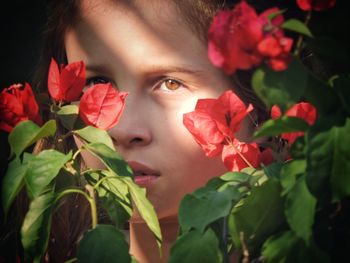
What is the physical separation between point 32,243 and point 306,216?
16.8 inches

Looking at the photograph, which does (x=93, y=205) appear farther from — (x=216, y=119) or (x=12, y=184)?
(x=216, y=119)

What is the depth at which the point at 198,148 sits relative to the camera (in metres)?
1.17

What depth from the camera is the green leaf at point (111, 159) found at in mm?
832

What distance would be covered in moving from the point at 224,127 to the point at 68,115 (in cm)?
27

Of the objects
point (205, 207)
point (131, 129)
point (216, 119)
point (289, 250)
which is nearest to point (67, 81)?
point (131, 129)

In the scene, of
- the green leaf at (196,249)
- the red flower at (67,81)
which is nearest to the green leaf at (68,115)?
the red flower at (67,81)

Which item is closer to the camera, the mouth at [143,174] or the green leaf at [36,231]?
the green leaf at [36,231]

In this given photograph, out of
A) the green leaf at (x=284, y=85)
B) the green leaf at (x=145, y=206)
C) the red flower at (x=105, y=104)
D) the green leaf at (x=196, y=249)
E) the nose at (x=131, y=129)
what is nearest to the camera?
the green leaf at (x=284, y=85)

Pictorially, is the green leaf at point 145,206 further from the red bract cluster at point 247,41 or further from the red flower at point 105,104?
the red bract cluster at point 247,41

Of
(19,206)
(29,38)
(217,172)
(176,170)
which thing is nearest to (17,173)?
(176,170)

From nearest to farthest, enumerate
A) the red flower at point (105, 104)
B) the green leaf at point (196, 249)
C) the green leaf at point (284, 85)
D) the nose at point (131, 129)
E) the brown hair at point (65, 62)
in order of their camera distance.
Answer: the green leaf at point (284, 85)
the green leaf at point (196, 249)
the red flower at point (105, 104)
the nose at point (131, 129)
the brown hair at point (65, 62)

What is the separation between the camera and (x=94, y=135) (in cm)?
91

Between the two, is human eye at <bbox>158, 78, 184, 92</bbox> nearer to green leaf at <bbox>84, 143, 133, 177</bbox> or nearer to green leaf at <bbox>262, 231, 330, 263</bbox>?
green leaf at <bbox>84, 143, 133, 177</bbox>

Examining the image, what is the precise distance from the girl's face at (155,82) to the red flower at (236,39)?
440 millimetres
